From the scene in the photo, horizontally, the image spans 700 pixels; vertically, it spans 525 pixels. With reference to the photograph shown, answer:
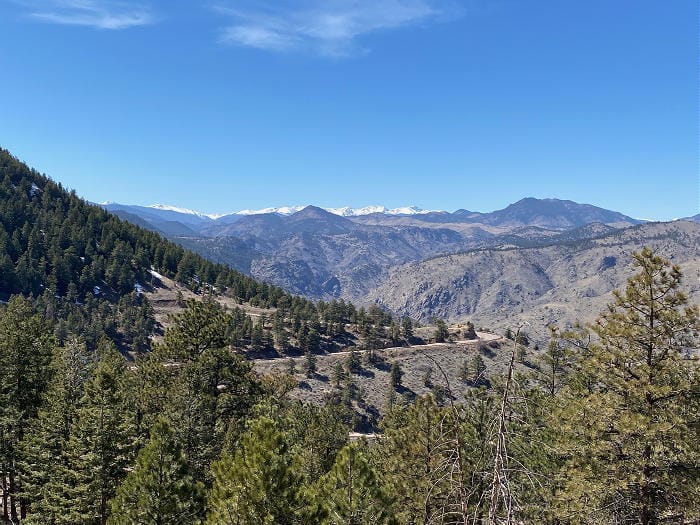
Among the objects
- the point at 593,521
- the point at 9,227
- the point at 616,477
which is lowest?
the point at 593,521

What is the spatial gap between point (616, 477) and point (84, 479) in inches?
1043

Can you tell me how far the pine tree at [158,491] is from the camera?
2089 cm

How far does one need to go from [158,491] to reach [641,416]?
20013 mm

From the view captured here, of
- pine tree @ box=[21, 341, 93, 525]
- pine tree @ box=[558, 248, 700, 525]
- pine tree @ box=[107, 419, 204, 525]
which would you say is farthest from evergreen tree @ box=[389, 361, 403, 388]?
pine tree @ box=[558, 248, 700, 525]

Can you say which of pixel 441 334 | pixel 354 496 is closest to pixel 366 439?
pixel 354 496

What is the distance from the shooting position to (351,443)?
21031 millimetres

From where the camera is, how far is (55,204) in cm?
19925

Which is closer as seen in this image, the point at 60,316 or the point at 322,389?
the point at 322,389

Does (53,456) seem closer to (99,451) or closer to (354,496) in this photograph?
(99,451)

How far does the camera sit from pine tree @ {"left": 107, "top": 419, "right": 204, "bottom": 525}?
2089 centimetres

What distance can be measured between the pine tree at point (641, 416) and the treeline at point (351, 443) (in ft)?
0.19

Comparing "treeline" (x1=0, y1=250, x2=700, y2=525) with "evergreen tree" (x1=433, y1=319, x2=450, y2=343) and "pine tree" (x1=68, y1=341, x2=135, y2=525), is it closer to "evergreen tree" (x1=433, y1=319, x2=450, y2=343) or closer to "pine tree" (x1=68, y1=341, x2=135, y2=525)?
"pine tree" (x1=68, y1=341, x2=135, y2=525)

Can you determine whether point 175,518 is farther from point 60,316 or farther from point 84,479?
point 60,316

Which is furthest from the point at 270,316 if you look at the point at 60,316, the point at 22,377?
the point at 22,377
